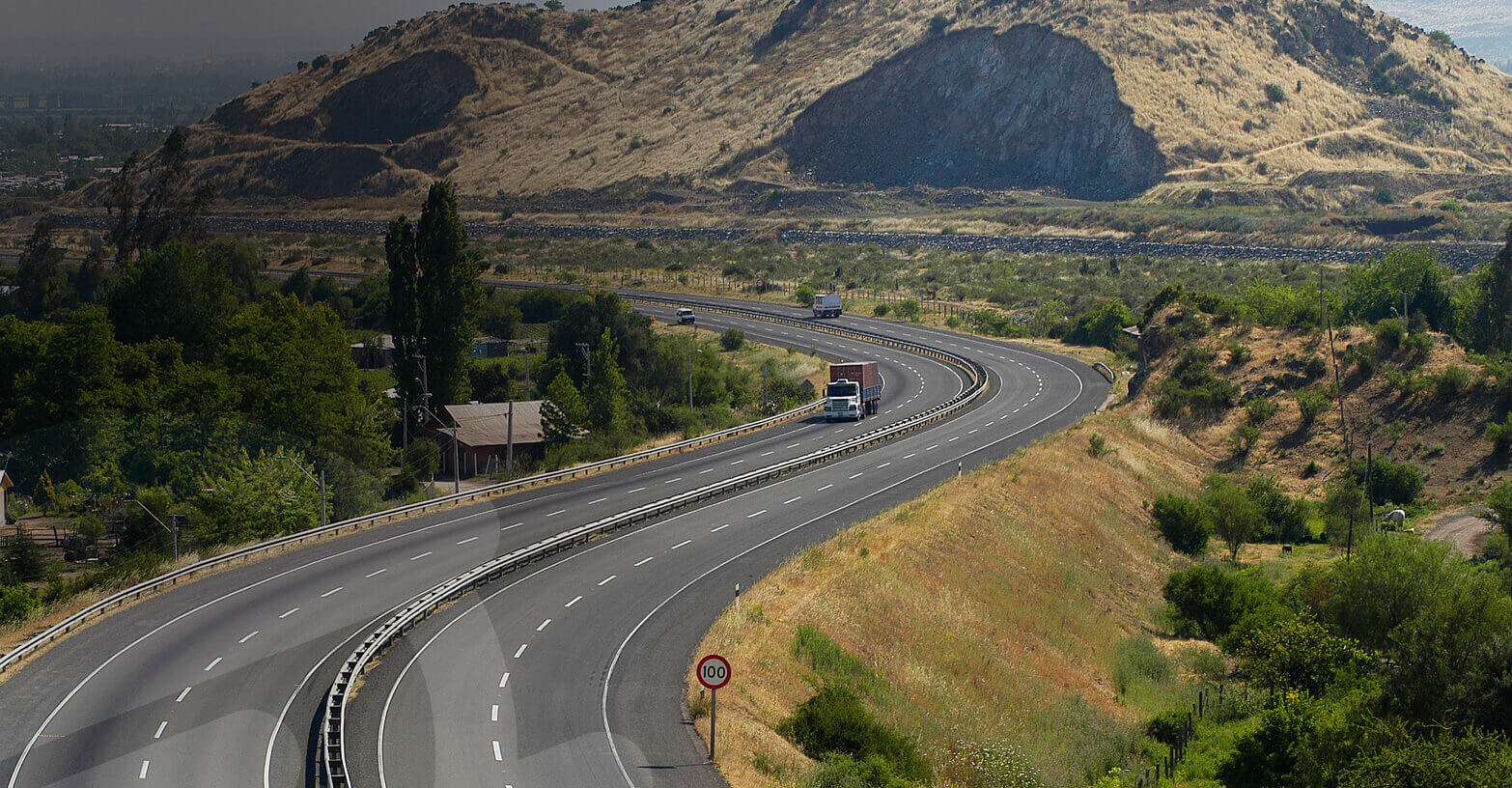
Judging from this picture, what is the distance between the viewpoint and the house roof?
6994 cm

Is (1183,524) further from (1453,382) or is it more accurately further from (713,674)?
(713,674)

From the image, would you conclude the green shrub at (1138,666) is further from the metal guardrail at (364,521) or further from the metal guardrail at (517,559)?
the metal guardrail at (364,521)

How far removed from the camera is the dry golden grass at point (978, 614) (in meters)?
31.3

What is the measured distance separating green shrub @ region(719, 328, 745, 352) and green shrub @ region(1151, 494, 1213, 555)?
46.7m

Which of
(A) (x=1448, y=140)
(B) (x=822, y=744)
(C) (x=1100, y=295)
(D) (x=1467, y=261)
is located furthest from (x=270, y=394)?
(A) (x=1448, y=140)

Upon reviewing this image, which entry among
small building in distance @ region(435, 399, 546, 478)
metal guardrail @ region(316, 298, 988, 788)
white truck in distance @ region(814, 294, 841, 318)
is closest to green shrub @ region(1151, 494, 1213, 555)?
metal guardrail @ region(316, 298, 988, 788)

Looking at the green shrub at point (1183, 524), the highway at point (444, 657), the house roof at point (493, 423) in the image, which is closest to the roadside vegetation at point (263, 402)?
the house roof at point (493, 423)

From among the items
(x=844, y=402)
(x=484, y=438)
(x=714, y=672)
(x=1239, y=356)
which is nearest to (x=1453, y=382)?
(x=1239, y=356)

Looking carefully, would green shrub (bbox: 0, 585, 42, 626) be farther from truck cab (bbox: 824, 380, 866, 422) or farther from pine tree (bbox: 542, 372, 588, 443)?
truck cab (bbox: 824, 380, 866, 422)

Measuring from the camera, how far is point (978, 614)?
40125mm

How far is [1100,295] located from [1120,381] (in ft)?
126

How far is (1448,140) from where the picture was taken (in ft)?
655

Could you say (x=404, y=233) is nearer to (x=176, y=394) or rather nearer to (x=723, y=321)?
(x=176, y=394)

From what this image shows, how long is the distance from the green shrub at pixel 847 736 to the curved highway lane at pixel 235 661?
33.6 feet
